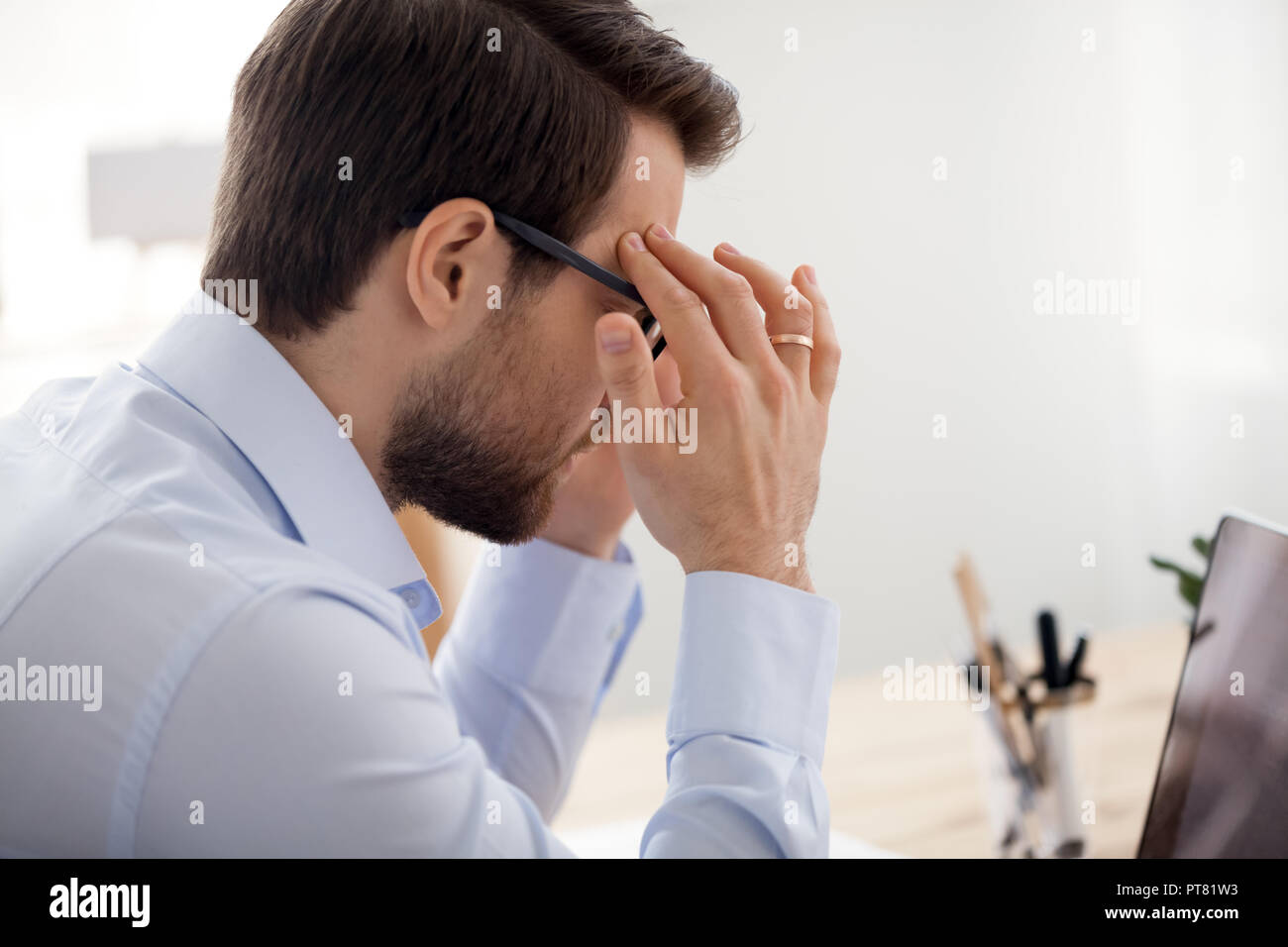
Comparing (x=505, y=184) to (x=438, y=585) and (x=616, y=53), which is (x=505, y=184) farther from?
(x=438, y=585)

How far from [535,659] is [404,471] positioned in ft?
0.85

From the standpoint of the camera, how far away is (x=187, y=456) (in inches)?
25.8

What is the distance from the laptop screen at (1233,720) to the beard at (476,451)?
488mm

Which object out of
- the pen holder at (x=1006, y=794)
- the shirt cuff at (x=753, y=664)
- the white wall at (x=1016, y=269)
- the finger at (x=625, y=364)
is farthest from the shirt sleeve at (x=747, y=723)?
the white wall at (x=1016, y=269)

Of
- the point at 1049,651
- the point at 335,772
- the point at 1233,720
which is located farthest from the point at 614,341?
the point at 1049,651

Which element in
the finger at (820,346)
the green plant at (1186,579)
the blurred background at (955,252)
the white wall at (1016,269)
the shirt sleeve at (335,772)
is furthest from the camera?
the white wall at (1016,269)

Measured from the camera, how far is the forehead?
2.76 feet

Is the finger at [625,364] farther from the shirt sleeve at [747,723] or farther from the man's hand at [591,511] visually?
the man's hand at [591,511]

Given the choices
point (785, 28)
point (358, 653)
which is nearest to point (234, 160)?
point (358, 653)

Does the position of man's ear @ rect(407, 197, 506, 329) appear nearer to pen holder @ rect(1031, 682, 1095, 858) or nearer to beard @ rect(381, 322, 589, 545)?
beard @ rect(381, 322, 589, 545)

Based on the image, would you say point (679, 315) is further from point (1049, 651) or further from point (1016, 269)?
point (1016, 269)

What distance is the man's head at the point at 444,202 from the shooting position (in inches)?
30.4

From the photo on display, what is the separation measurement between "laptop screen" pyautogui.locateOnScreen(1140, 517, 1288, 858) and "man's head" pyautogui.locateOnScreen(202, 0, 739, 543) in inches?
18.6
